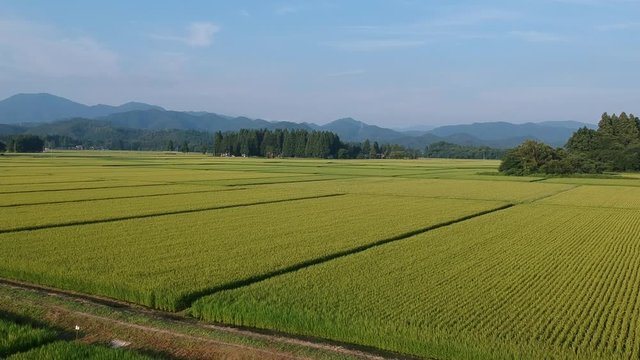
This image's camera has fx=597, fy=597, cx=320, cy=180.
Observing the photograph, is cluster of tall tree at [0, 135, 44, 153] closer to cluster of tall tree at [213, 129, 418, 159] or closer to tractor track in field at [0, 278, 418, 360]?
cluster of tall tree at [213, 129, 418, 159]

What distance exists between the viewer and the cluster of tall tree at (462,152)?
174m

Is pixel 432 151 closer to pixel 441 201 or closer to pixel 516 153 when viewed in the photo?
pixel 516 153

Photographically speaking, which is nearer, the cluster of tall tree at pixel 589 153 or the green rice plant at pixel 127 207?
the green rice plant at pixel 127 207

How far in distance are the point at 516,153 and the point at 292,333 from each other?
6190 centimetres

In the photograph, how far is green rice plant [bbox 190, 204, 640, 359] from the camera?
9.01m

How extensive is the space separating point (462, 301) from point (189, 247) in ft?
27.2

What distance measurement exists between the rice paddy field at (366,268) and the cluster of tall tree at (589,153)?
39701 millimetres

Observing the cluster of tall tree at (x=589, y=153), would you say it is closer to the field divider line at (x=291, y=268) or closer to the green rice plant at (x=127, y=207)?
the green rice plant at (x=127, y=207)

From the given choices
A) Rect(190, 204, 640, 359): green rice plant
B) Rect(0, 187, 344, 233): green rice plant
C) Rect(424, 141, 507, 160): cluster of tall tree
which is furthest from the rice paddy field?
Rect(424, 141, 507, 160): cluster of tall tree

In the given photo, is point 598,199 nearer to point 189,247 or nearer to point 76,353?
point 189,247

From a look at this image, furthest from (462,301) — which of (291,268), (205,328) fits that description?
(205,328)

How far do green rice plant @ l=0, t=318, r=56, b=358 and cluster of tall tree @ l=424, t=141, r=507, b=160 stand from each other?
165 meters

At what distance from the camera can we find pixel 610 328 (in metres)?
9.60

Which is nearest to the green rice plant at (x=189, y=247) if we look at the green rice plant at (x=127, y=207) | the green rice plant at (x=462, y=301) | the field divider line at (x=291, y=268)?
the field divider line at (x=291, y=268)
